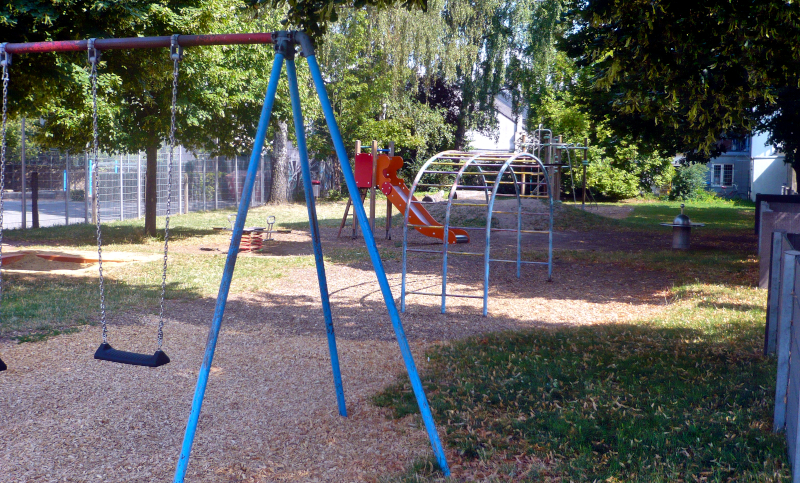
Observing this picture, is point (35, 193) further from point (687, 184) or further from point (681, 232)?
point (687, 184)

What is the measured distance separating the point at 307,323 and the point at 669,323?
3.90 meters

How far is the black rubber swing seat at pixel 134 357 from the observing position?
4.06 m

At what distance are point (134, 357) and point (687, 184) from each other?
33.3 m

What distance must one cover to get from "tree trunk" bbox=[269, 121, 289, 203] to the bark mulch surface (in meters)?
17.8

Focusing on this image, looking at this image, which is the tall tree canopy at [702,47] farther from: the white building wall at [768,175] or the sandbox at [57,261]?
the white building wall at [768,175]

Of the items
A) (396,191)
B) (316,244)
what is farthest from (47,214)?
(316,244)

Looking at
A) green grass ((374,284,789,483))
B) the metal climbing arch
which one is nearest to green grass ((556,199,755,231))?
the metal climbing arch

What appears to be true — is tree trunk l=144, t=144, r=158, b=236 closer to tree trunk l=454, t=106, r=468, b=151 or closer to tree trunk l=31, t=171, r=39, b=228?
Result: tree trunk l=31, t=171, r=39, b=228

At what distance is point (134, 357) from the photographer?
13.8 ft

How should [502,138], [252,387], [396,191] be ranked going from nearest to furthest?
[252,387]
[396,191]
[502,138]

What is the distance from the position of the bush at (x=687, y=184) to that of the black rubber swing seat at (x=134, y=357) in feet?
107

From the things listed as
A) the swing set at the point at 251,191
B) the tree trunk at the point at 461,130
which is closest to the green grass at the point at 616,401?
the swing set at the point at 251,191

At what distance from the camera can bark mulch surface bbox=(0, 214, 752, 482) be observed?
12.5ft

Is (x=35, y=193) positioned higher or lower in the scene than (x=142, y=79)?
lower
